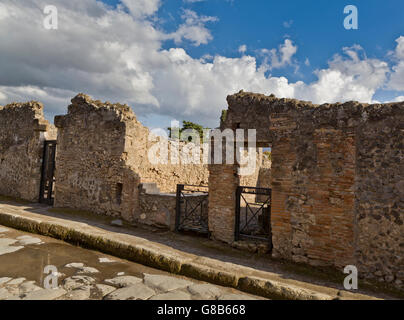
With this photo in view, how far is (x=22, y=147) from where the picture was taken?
11.5m

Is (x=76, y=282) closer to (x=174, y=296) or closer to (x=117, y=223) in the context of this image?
(x=174, y=296)

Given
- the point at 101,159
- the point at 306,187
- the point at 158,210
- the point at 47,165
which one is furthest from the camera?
the point at 47,165

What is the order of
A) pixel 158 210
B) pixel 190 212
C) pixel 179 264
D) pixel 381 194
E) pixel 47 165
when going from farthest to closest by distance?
1. pixel 47 165
2. pixel 158 210
3. pixel 190 212
4. pixel 179 264
5. pixel 381 194

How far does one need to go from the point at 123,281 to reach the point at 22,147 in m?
10.2

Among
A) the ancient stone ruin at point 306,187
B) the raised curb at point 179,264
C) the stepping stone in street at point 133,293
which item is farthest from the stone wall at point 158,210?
the stepping stone in street at point 133,293

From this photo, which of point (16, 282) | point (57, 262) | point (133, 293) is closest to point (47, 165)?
point (57, 262)

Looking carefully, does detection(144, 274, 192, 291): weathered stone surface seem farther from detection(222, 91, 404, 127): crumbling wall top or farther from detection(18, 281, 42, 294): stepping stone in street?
detection(222, 91, 404, 127): crumbling wall top

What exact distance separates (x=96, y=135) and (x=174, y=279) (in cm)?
626

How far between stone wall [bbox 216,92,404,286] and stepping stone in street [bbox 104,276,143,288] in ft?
9.11

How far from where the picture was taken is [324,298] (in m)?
3.53

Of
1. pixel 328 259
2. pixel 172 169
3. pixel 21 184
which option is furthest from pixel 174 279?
pixel 21 184

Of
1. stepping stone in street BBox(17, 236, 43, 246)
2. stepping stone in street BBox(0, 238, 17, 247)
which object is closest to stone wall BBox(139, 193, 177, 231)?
stepping stone in street BBox(17, 236, 43, 246)

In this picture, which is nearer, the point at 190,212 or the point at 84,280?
the point at 84,280
